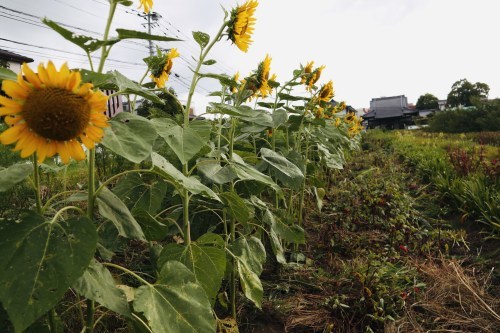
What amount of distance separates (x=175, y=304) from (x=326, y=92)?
2.06m

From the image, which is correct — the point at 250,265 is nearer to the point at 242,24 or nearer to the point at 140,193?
the point at 140,193

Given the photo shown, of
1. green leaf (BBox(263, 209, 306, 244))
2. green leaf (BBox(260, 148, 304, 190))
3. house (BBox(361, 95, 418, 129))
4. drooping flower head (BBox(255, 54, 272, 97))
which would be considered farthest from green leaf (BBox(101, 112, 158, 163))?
house (BBox(361, 95, 418, 129))

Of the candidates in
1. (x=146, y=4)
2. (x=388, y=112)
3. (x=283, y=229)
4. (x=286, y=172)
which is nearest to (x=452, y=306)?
(x=283, y=229)

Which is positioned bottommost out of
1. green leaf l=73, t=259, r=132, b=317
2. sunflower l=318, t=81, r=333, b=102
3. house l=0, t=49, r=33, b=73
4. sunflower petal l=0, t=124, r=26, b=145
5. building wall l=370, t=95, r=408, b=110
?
green leaf l=73, t=259, r=132, b=317

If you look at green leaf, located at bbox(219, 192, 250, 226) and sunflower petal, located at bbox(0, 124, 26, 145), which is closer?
sunflower petal, located at bbox(0, 124, 26, 145)

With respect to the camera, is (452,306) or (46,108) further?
(452,306)

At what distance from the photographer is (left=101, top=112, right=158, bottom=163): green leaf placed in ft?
2.30

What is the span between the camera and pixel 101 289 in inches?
28.4

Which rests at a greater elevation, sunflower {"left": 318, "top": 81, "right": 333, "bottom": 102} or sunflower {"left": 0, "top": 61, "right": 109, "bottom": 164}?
sunflower {"left": 318, "top": 81, "right": 333, "bottom": 102}

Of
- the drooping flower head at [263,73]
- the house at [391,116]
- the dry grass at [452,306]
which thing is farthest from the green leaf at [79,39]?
the house at [391,116]

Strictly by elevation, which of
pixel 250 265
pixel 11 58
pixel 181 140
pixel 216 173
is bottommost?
pixel 250 265

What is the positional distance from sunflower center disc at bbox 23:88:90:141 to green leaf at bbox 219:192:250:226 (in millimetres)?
626

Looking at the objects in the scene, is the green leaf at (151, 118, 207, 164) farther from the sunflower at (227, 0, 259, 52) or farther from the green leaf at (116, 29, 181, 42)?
the sunflower at (227, 0, 259, 52)

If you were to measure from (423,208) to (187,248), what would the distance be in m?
2.85
